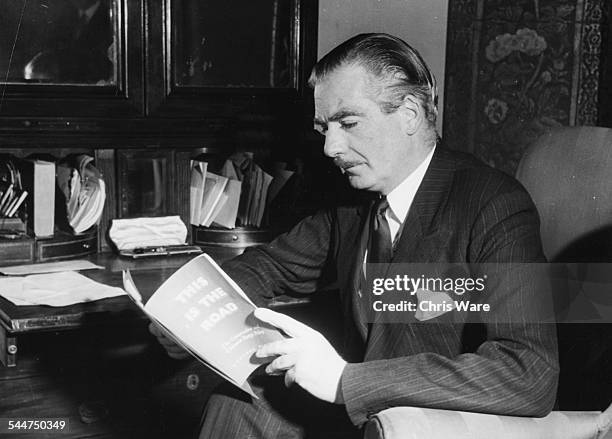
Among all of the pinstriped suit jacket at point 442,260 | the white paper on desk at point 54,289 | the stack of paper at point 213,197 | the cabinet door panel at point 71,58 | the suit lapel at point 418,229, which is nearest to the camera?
the pinstriped suit jacket at point 442,260

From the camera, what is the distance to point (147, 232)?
248 cm

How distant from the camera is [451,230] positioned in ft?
5.37

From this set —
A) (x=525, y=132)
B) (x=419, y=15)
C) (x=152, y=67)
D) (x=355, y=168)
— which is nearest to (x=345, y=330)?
(x=355, y=168)

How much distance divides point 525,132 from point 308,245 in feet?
3.60

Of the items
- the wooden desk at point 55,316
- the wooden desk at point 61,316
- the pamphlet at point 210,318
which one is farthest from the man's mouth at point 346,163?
the wooden desk at point 55,316

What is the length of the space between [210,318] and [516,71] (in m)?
1.67

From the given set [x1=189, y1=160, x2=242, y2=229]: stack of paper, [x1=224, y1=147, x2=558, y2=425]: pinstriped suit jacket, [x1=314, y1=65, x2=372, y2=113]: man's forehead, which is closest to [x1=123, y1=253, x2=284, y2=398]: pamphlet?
[x1=224, y1=147, x2=558, y2=425]: pinstriped suit jacket

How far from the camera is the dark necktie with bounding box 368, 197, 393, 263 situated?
174cm

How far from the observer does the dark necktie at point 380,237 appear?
68.4 inches

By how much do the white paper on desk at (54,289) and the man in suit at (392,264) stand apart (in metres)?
0.26

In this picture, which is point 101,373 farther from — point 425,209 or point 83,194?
point 425,209

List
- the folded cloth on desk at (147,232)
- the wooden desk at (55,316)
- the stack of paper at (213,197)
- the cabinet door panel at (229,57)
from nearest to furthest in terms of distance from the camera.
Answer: the wooden desk at (55,316)
the cabinet door panel at (229,57)
the folded cloth on desk at (147,232)
the stack of paper at (213,197)

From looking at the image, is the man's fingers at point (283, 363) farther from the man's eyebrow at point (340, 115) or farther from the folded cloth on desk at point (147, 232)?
the folded cloth on desk at point (147, 232)
